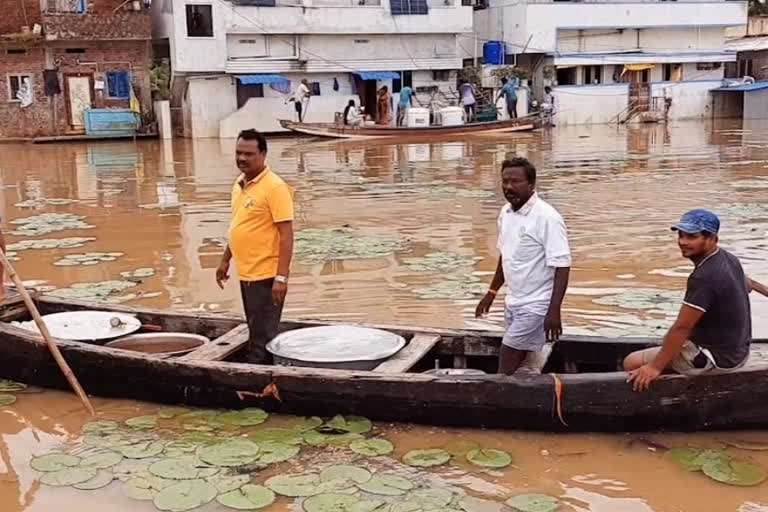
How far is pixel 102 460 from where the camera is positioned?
4855 millimetres

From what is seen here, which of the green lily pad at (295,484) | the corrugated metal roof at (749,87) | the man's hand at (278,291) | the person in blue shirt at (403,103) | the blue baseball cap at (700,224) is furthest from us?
the corrugated metal roof at (749,87)

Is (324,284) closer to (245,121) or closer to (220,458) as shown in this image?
(220,458)

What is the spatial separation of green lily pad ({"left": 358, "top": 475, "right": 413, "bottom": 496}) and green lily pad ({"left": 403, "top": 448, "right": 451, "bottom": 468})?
0.20 m

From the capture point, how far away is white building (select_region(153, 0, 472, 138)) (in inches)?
1196

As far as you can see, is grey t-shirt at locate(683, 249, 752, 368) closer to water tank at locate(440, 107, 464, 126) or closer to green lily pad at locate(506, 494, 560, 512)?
green lily pad at locate(506, 494, 560, 512)

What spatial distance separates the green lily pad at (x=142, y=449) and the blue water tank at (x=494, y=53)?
31.5 m

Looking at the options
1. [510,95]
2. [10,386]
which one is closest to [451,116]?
[510,95]

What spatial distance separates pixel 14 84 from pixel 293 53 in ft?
32.4

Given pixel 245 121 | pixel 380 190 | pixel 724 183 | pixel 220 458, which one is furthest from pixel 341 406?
pixel 245 121

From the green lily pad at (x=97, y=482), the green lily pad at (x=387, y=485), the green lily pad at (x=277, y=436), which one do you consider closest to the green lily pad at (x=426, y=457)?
the green lily pad at (x=387, y=485)

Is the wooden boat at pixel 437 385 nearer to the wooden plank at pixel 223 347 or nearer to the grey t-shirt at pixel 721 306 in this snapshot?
the wooden plank at pixel 223 347

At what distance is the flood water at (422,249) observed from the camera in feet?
15.2

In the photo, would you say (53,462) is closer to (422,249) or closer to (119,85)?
(422,249)

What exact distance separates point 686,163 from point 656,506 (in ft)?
55.8
